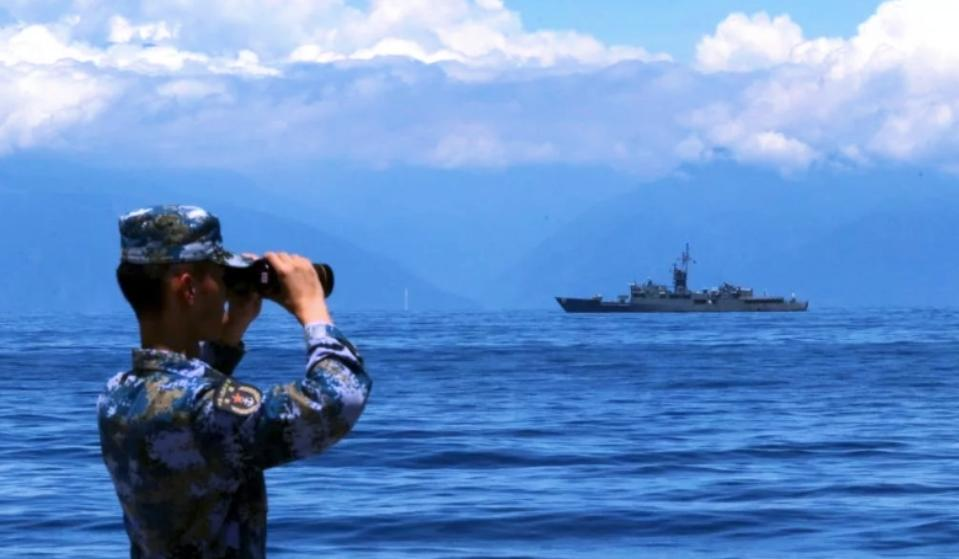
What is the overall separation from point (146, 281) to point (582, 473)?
1900 cm

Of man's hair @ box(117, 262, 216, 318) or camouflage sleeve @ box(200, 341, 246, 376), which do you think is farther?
camouflage sleeve @ box(200, 341, 246, 376)

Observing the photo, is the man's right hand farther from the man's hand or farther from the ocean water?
the ocean water

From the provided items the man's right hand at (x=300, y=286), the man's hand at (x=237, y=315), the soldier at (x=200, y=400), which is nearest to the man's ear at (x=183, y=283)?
the soldier at (x=200, y=400)

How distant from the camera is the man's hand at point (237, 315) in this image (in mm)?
5090

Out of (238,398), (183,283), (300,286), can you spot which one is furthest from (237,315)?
(238,398)

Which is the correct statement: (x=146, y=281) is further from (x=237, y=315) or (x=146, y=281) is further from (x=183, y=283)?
(x=237, y=315)

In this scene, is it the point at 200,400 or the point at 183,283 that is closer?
the point at 200,400

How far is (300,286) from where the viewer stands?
4883mm

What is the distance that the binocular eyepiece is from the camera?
4.88 meters

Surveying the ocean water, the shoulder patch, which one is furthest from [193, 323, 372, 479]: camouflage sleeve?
the ocean water

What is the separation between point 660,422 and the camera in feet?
116

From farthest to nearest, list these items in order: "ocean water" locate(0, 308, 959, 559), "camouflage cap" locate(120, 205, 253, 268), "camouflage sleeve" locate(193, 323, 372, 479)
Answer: "ocean water" locate(0, 308, 959, 559), "camouflage cap" locate(120, 205, 253, 268), "camouflage sleeve" locate(193, 323, 372, 479)

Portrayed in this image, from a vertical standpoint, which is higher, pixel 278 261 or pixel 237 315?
pixel 278 261

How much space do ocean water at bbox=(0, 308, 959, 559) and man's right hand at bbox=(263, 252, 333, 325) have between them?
11.6m
